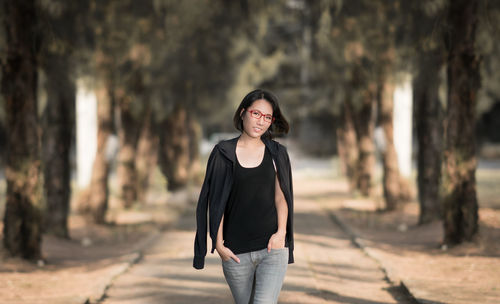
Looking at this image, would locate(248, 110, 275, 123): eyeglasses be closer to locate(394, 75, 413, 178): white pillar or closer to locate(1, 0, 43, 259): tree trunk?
locate(1, 0, 43, 259): tree trunk

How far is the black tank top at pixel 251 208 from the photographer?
4.40 meters

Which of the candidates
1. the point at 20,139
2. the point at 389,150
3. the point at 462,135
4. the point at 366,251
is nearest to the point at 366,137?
the point at 389,150

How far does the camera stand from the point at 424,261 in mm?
10953

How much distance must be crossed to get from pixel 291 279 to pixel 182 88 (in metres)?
15.4

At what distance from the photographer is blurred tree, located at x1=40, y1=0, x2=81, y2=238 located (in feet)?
46.5

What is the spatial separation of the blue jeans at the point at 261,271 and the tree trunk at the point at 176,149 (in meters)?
19.9

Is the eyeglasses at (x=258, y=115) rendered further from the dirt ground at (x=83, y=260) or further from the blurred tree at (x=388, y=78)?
the blurred tree at (x=388, y=78)

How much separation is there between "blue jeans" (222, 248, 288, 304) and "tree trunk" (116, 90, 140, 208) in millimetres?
15510

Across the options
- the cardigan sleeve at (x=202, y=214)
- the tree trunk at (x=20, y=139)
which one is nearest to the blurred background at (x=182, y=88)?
the tree trunk at (x=20, y=139)

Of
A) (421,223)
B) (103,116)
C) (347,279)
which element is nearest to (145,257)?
(347,279)

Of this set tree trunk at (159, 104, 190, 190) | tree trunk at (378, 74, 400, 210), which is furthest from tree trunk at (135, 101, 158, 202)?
tree trunk at (378, 74, 400, 210)

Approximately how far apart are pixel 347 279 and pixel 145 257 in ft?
12.5

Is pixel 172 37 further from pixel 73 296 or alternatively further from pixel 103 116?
pixel 73 296

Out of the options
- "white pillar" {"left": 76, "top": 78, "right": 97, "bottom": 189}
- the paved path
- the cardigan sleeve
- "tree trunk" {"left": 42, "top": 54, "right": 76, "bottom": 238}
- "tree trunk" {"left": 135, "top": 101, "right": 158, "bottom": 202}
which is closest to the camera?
the cardigan sleeve
